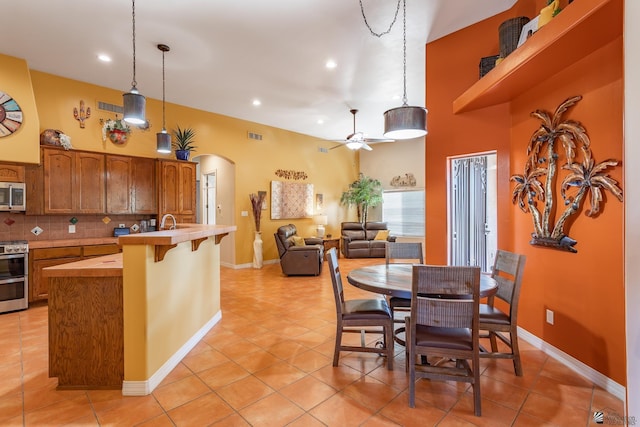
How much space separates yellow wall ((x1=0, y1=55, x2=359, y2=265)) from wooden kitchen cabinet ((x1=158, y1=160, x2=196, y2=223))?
416 millimetres

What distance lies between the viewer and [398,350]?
2.88m

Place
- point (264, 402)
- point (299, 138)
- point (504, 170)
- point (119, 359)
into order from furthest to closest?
point (299, 138), point (504, 170), point (119, 359), point (264, 402)

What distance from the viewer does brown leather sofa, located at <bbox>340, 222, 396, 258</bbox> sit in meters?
8.06

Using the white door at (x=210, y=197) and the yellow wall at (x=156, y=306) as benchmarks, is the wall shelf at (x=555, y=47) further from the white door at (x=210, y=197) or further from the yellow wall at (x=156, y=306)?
the white door at (x=210, y=197)

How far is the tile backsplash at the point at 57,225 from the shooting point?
430 cm

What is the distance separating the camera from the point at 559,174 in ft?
8.69

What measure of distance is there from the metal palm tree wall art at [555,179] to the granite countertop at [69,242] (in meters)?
5.63

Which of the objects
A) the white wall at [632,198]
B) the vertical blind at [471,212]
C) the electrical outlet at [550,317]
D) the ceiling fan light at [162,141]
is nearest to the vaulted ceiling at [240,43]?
the ceiling fan light at [162,141]

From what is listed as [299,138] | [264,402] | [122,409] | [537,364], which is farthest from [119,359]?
[299,138]

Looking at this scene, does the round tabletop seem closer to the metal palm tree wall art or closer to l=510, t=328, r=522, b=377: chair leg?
l=510, t=328, r=522, b=377: chair leg

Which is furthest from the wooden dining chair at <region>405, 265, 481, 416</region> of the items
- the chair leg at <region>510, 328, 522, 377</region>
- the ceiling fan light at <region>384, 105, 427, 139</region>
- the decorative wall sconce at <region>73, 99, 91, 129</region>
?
the decorative wall sconce at <region>73, 99, 91, 129</region>

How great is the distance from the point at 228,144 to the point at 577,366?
6414 millimetres

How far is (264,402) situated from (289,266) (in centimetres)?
400

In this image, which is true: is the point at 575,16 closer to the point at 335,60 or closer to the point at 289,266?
the point at 335,60
